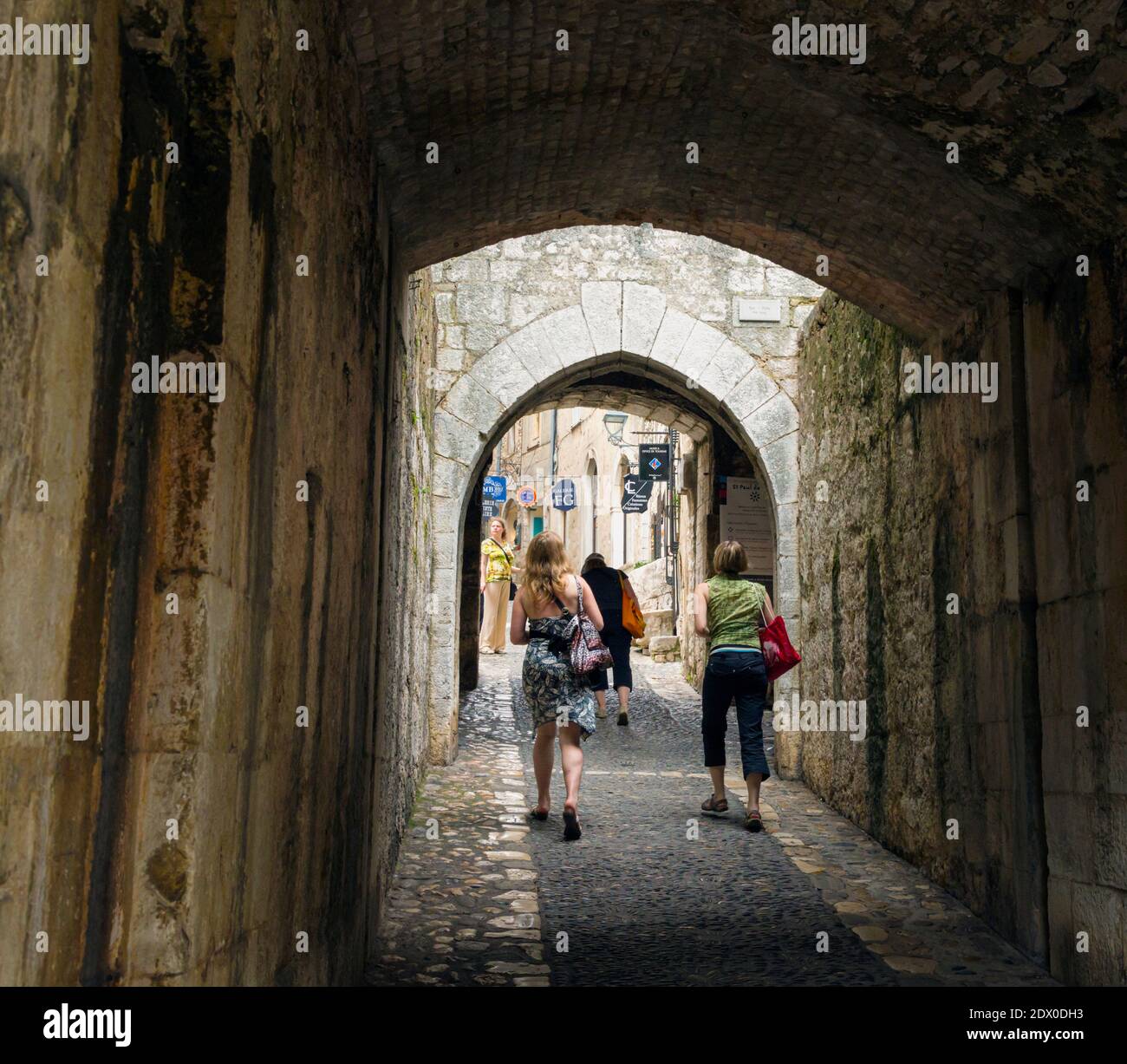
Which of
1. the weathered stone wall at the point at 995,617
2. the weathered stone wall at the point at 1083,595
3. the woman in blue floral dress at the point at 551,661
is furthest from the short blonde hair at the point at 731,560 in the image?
the weathered stone wall at the point at 1083,595

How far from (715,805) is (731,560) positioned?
1.27 m

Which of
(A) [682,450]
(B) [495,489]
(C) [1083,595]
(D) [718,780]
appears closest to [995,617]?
(C) [1083,595]

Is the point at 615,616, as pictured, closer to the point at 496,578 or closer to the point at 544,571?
the point at 544,571

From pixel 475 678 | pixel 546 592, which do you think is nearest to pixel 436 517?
pixel 546 592

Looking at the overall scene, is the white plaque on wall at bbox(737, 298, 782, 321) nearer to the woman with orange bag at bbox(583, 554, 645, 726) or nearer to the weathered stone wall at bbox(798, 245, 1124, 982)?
the weathered stone wall at bbox(798, 245, 1124, 982)

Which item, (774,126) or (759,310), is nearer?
(774,126)

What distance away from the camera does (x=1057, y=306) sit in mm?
3693

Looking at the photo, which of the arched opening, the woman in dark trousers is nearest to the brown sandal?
the arched opening

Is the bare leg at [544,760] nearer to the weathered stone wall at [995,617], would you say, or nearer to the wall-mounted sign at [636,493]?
the weathered stone wall at [995,617]

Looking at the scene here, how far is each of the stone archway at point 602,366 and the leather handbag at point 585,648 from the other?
2.54 meters

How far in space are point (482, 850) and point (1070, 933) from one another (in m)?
2.56

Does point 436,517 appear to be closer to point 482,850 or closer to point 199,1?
point 482,850

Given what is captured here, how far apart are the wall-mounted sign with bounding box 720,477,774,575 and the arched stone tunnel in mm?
3719

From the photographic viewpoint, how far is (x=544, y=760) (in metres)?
5.74
